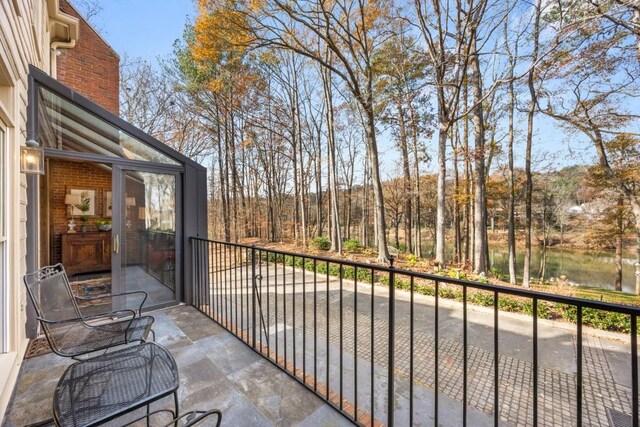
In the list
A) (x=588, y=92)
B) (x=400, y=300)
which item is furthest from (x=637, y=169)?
(x=400, y=300)

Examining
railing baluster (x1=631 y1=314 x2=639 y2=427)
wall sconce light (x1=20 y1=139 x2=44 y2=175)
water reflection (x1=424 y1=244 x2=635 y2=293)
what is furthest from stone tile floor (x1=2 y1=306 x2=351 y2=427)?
water reflection (x1=424 y1=244 x2=635 y2=293)

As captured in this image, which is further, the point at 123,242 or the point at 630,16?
the point at 630,16

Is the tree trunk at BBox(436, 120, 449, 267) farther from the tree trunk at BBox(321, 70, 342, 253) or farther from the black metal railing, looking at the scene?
the tree trunk at BBox(321, 70, 342, 253)

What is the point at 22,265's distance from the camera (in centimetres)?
245

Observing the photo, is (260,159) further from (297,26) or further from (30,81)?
(30,81)

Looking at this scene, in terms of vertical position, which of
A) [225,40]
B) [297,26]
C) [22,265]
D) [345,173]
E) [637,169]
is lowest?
[22,265]

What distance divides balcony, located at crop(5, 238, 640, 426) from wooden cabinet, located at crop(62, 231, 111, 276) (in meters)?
3.54

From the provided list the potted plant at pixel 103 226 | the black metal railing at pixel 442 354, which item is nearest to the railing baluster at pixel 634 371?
the black metal railing at pixel 442 354

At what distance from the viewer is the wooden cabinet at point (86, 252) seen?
5617 mm

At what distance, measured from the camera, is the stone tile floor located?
176cm

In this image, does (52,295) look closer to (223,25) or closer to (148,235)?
(148,235)

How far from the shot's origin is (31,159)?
2443mm

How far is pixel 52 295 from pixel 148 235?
5.49 feet

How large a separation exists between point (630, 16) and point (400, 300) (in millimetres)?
7349
